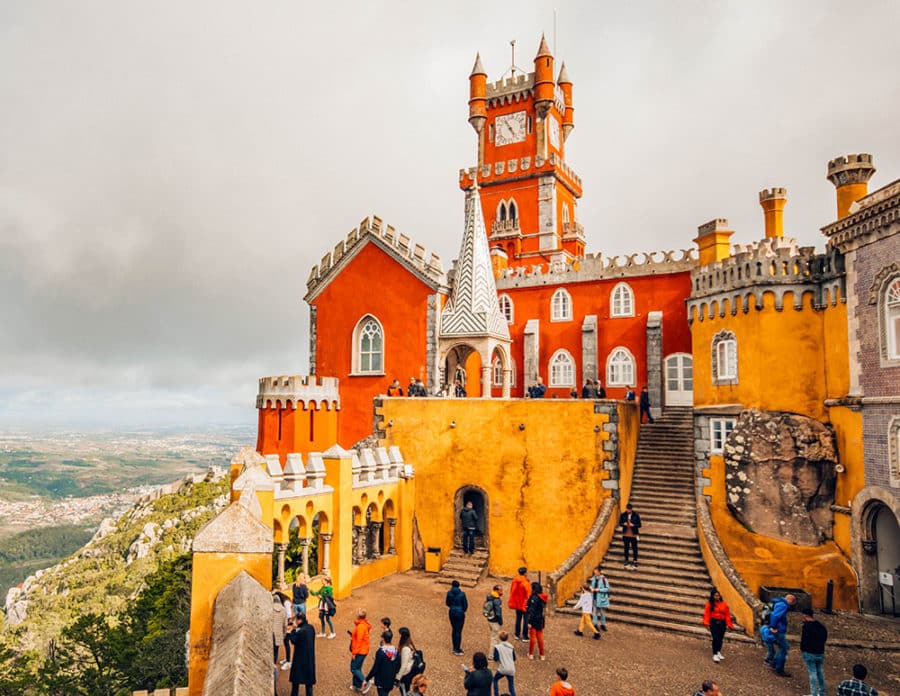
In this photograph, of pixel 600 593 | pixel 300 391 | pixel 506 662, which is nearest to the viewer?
pixel 506 662

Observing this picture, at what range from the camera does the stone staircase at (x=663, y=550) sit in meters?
14.5

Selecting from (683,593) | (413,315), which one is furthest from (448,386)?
(683,593)

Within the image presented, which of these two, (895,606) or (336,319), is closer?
(895,606)

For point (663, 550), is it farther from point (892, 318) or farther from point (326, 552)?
point (326, 552)

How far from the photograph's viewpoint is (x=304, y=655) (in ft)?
30.2

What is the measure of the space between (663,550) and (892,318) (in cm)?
831

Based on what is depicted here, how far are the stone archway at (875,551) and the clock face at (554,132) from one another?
29702 millimetres

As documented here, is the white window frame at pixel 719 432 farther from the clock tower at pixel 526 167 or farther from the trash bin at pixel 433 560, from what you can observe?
the clock tower at pixel 526 167

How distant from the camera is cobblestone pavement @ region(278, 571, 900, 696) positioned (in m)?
10.8

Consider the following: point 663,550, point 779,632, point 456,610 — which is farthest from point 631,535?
point 456,610

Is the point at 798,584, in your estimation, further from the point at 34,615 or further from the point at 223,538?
the point at 34,615

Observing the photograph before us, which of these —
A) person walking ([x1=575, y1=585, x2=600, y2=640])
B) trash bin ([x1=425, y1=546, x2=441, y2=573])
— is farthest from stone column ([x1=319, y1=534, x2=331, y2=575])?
person walking ([x1=575, y1=585, x2=600, y2=640])

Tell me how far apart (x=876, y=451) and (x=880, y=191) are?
6.58 m

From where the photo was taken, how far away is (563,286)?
29062mm
